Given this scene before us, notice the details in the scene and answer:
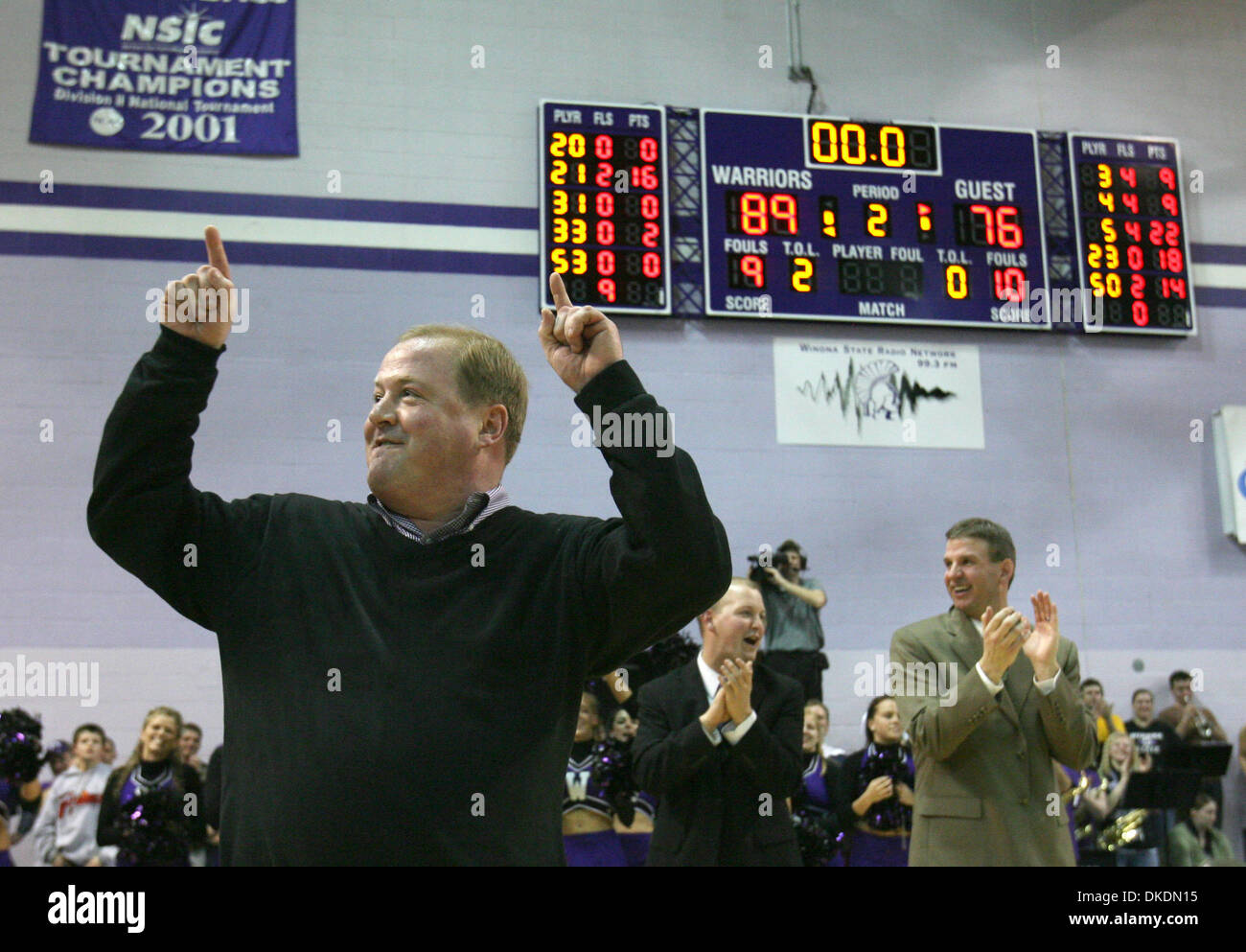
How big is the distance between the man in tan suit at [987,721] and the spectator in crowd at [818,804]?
242 centimetres

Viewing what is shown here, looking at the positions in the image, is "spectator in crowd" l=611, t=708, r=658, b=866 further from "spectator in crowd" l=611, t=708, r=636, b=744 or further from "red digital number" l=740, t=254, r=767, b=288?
"red digital number" l=740, t=254, r=767, b=288

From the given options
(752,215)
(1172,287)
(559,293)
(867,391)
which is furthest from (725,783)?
(1172,287)

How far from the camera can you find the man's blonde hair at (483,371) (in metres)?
2.36

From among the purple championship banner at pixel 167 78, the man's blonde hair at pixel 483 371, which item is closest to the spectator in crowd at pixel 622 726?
the purple championship banner at pixel 167 78

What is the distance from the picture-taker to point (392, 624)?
2.10 metres

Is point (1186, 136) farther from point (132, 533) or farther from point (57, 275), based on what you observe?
point (132, 533)

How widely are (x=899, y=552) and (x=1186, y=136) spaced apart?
482cm

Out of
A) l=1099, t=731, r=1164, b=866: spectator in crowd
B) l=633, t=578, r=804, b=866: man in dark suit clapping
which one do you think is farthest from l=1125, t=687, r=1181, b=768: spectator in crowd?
l=633, t=578, r=804, b=866: man in dark suit clapping

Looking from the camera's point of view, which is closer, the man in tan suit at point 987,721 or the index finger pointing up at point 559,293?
the index finger pointing up at point 559,293

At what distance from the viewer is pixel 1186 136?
11430mm

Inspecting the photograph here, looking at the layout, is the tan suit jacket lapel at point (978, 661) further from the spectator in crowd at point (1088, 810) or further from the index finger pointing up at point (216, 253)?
the spectator in crowd at point (1088, 810)

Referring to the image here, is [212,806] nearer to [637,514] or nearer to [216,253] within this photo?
[216,253]

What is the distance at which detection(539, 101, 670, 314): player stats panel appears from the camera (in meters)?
9.64

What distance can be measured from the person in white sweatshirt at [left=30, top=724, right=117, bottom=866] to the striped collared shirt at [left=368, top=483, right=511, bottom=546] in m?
6.59
